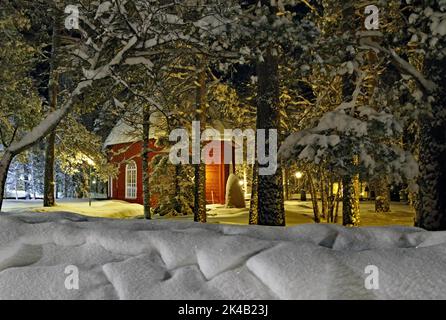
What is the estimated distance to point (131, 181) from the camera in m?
30.2

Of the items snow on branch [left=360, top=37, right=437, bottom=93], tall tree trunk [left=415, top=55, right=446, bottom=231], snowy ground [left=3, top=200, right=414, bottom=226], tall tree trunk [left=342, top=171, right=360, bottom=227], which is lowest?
snowy ground [left=3, top=200, right=414, bottom=226]

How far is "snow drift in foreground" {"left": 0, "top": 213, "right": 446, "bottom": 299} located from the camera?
426cm

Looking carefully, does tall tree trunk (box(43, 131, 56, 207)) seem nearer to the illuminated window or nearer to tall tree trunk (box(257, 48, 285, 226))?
the illuminated window

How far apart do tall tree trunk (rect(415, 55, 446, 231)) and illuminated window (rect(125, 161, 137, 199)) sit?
22604 millimetres

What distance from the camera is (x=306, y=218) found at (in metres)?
20.7

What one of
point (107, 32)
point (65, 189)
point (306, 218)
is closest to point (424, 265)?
point (107, 32)

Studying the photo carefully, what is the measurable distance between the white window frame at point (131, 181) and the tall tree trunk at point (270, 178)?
18288 mm

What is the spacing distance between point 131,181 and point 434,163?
23.3m

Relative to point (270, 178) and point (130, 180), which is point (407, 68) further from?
point (130, 180)

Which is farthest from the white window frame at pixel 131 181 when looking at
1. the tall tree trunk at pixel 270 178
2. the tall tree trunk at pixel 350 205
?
the tall tree trunk at pixel 270 178

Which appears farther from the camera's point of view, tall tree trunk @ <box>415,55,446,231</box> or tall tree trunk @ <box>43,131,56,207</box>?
tall tree trunk @ <box>43,131,56,207</box>

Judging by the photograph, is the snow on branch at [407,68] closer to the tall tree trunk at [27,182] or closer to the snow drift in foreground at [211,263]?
the snow drift in foreground at [211,263]

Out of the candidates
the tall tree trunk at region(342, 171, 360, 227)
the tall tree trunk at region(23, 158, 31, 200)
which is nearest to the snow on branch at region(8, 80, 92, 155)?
the tall tree trunk at region(342, 171, 360, 227)

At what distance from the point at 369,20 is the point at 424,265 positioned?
31.0 ft
